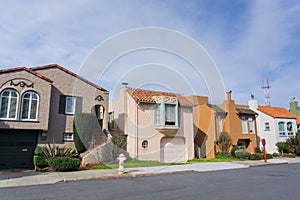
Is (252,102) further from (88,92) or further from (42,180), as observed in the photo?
(42,180)

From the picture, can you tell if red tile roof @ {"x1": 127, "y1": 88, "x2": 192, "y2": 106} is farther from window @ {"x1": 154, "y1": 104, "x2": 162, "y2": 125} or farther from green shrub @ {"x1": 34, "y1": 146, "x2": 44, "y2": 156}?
green shrub @ {"x1": 34, "y1": 146, "x2": 44, "y2": 156}

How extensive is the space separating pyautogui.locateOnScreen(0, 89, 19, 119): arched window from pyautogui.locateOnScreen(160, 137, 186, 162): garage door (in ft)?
38.8

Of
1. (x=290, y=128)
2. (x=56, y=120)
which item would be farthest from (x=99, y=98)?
(x=290, y=128)

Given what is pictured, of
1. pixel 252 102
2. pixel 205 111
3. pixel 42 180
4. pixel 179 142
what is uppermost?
pixel 252 102

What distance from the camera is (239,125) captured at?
2669 centimetres

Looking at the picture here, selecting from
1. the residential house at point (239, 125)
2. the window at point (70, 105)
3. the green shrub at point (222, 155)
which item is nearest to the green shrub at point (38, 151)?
the window at point (70, 105)

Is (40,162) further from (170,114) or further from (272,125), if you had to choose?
(272,125)

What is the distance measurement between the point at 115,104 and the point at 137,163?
7.41 meters

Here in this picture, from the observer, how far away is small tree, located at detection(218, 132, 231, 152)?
24.4m

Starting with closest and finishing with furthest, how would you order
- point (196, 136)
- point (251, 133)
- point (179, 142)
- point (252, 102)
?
1. point (179, 142)
2. point (196, 136)
3. point (251, 133)
4. point (252, 102)

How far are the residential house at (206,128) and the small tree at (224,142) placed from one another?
453 mm

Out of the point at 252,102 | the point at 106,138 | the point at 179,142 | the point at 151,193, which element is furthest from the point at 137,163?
the point at 252,102

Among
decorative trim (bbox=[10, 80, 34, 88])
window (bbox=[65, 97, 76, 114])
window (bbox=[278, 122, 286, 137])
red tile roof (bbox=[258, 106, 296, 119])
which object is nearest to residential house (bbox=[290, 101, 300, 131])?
red tile roof (bbox=[258, 106, 296, 119])

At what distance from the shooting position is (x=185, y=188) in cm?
854
